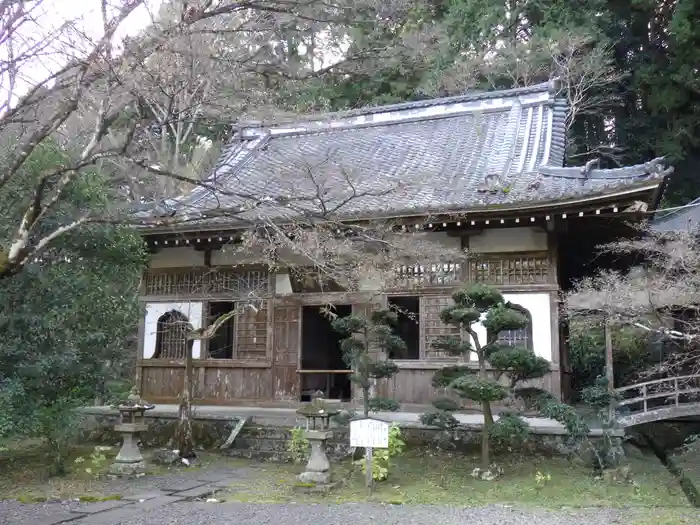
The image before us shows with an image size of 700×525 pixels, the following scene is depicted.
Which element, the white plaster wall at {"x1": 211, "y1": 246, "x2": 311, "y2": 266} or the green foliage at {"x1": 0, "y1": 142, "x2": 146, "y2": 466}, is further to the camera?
the white plaster wall at {"x1": 211, "y1": 246, "x2": 311, "y2": 266}

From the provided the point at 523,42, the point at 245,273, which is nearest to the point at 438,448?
the point at 245,273

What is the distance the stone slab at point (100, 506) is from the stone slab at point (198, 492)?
25.3 inches

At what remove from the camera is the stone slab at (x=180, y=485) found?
7.87 m

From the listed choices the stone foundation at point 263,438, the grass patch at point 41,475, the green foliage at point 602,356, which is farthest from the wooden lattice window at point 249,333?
the green foliage at point 602,356

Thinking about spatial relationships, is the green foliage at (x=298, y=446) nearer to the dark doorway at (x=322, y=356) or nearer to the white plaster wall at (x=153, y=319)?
the white plaster wall at (x=153, y=319)

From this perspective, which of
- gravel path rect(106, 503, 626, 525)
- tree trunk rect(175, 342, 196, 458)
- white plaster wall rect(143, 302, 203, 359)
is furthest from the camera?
white plaster wall rect(143, 302, 203, 359)

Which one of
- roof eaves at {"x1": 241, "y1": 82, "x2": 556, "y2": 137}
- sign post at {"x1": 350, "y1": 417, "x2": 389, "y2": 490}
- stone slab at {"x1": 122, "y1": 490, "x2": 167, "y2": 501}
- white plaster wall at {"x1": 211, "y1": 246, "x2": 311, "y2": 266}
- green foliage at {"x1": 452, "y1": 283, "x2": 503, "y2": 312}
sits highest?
roof eaves at {"x1": 241, "y1": 82, "x2": 556, "y2": 137}

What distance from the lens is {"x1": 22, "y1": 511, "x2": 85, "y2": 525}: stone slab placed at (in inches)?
248

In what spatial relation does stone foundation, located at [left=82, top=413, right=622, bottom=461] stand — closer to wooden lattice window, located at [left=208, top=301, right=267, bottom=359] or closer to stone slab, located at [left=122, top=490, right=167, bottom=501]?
wooden lattice window, located at [left=208, top=301, right=267, bottom=359]

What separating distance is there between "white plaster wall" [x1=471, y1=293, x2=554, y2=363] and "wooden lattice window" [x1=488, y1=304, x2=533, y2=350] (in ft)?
0.24

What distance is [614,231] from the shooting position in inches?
435

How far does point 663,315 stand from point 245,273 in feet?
23.6

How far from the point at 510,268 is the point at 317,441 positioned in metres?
4.57


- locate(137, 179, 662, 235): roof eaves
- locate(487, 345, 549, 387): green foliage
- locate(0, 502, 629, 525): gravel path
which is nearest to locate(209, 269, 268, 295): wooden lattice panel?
locate(137, 179, 662, 235): roof eaves
